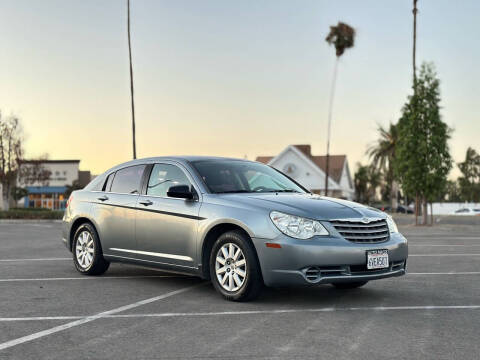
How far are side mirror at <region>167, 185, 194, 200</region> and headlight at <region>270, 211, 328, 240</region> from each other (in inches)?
53.1

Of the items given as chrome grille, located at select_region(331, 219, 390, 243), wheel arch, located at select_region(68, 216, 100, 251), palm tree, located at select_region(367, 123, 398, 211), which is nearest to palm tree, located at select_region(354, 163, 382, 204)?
palm tree, located at select_region(367, 123, 398, 211)

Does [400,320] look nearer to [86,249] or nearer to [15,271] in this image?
[86,249]

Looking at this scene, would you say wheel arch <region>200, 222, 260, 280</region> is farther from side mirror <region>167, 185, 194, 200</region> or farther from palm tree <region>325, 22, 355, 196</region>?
palm tree <region>325, 22, 355, 196</region>

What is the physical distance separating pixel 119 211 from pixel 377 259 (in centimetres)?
374

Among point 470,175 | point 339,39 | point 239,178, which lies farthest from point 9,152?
point 470,175

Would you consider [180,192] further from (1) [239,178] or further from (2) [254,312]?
(2) [254,312]

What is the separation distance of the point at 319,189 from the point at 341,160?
9712 millimetres


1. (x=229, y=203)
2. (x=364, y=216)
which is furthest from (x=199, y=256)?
(x=364, y=216)

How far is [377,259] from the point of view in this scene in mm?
6973

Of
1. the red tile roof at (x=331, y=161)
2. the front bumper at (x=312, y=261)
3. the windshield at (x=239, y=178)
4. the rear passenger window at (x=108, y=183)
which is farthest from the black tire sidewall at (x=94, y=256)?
the red tile roof at (x=331, y=161)

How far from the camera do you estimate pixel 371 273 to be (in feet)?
22.8

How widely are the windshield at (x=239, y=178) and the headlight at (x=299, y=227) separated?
1200 millimetres

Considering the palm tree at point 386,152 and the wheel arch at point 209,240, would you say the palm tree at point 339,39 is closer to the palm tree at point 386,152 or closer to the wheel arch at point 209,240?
the palm tree at point 386,152

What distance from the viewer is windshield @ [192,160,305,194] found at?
794cm
